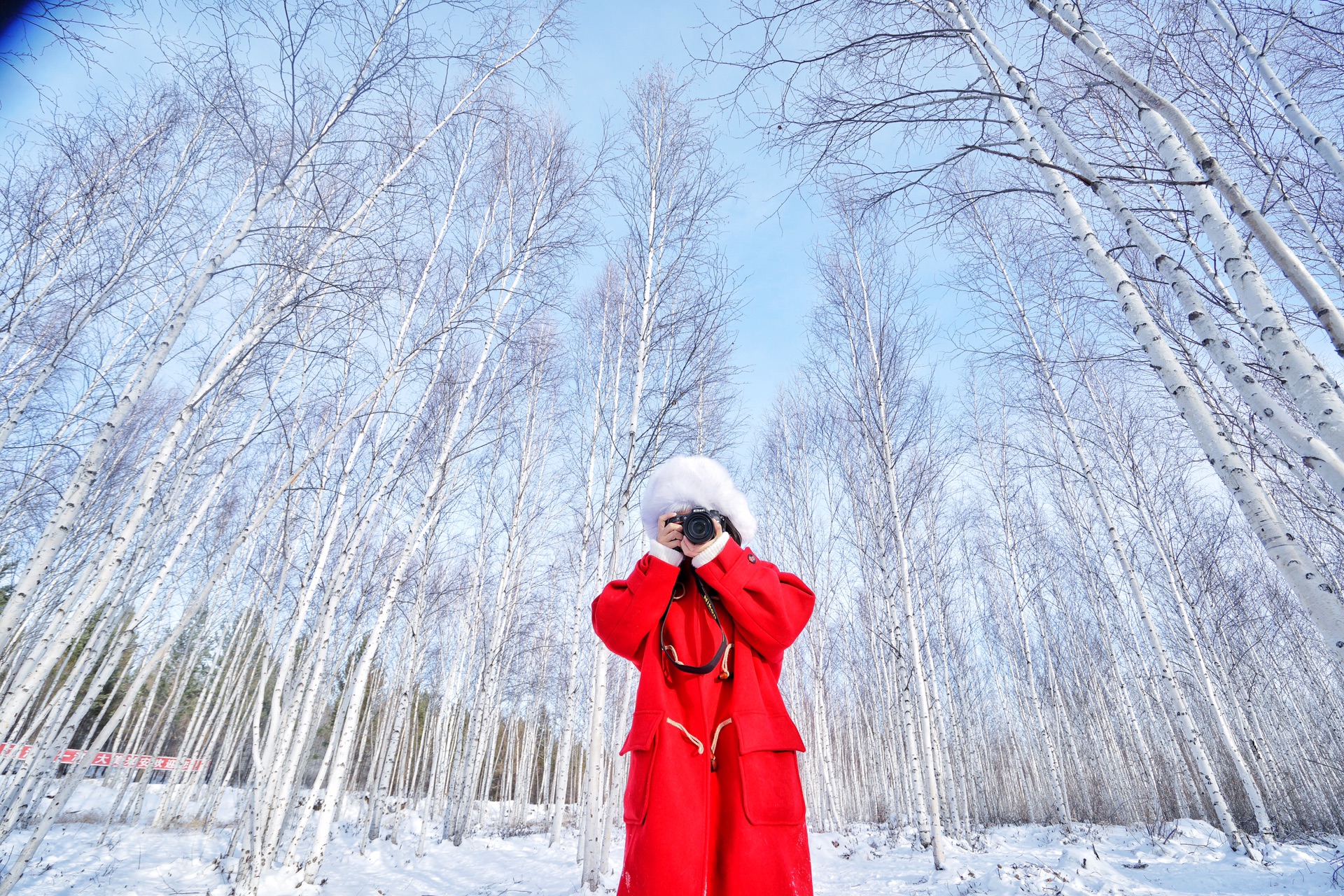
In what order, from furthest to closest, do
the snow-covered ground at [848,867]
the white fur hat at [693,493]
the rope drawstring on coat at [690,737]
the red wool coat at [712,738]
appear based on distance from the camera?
the snow-covered ground at [848,867] < the white fur hat at [693,493] < the rope drawstring on coat at [690,737] < the red wool coat at [712,738]

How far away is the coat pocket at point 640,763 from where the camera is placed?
136 centimetres

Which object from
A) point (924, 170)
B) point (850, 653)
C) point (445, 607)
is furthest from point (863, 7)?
point (850, 653)

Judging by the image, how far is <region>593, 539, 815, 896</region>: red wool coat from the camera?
132cm

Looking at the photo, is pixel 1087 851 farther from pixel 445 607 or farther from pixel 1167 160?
pixel 445 607

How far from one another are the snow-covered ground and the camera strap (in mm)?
5282

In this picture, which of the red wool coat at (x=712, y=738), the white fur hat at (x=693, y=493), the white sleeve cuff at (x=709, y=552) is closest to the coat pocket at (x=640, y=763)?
the red wool coat at (x=712, y=738)

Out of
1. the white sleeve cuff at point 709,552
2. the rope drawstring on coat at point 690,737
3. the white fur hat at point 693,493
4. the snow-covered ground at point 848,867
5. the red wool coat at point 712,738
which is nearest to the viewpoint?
the red wool coat at point 712,738

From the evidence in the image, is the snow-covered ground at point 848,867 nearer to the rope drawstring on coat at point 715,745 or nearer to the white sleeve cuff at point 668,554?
the rope drawstring on coat at point 715,745

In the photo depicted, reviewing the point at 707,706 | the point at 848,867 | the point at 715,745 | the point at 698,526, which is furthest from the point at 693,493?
the point at 848,867

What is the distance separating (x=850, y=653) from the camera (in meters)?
16.5

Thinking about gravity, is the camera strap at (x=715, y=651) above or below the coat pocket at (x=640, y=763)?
above

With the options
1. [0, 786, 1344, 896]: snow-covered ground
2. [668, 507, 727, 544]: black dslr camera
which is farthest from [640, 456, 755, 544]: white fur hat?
[0, 786, 1344, 896]: snow-covered ground

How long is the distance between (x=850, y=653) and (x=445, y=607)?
39.8ft

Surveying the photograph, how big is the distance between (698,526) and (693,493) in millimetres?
262
